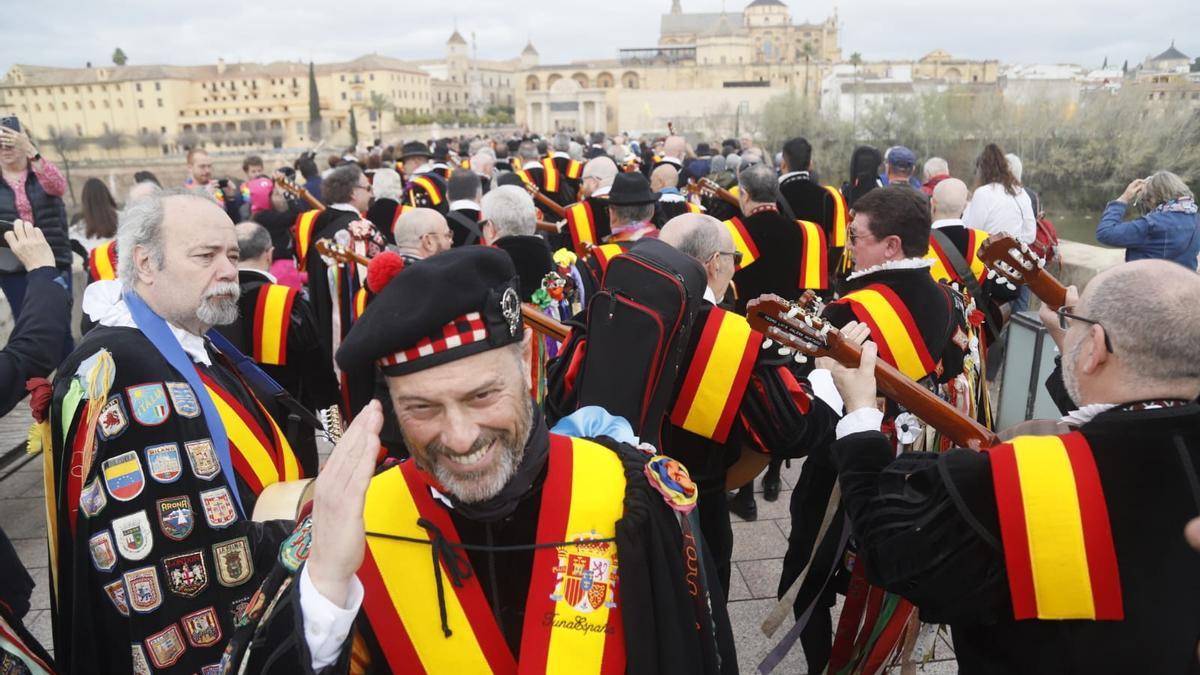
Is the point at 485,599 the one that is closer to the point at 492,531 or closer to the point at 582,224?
the point at 492,531

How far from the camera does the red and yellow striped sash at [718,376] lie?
306 cm

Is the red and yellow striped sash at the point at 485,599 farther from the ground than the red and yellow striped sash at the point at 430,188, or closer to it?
closer to it

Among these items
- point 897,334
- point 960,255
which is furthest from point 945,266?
point 897,334

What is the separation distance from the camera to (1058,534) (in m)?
1.77

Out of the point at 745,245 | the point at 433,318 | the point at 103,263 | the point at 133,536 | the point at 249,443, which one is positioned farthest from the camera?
the point at 745,245

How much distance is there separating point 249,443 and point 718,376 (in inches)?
67.2

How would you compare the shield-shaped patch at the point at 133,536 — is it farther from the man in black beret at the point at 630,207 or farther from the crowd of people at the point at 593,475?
the man in black beret at the point at 630,207

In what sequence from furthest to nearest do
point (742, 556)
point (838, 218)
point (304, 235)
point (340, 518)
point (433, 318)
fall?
point (838, 218), point (304, 235), point (742, 556), point (433, 318), point (340, 518)

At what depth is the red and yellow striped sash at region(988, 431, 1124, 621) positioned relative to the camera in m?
1.75

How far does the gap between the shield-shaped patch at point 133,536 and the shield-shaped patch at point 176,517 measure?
0.04 m

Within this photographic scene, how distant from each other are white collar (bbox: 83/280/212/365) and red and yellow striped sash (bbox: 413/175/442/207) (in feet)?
19.6

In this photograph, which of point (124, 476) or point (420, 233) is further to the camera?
point (420, 233)

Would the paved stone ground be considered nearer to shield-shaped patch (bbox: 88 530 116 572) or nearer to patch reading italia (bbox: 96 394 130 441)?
shield-shaped patch (bbox: 88 530 116 572)

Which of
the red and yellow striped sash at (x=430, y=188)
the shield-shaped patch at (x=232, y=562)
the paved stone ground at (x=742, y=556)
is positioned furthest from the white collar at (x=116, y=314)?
the red and yellow striped sash at (x=430, y=188)
